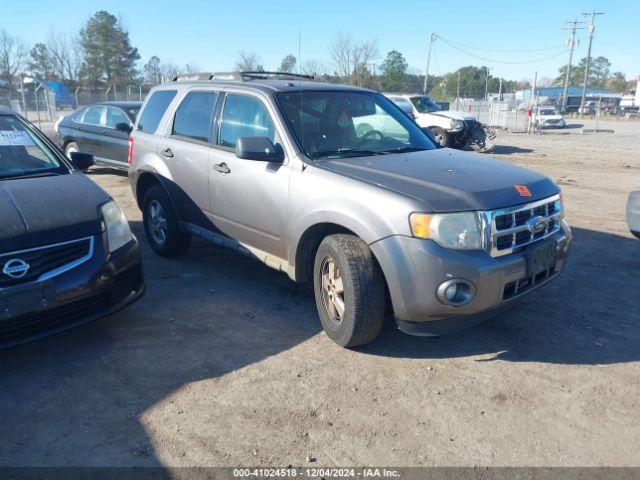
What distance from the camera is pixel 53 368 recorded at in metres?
3.58

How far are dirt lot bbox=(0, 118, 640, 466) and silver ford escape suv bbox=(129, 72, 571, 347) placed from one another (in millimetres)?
428

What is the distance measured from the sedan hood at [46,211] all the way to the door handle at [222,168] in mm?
1038

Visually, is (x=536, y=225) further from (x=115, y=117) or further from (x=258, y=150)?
(x=115, y=117)

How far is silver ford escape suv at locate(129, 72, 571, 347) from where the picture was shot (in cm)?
324

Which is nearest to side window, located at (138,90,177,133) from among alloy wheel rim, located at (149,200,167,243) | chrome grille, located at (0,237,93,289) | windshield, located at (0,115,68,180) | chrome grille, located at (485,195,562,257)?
alloy wheel rim, located at (149,200,167,243)

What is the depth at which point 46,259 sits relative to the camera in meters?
3.41

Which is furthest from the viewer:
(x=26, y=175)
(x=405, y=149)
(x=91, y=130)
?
(x=91, y=130)

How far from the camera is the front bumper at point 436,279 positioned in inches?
125

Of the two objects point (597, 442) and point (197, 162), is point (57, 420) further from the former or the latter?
point (597, 442)

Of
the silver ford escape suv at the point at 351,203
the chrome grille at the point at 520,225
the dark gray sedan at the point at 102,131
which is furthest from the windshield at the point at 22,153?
the dark gray sedan at the point at 102,131

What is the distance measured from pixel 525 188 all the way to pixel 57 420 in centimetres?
328

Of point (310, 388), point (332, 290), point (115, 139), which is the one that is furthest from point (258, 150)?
point (115, 139)

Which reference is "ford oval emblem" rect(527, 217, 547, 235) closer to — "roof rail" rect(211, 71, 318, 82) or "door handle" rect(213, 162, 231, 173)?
"door handle" rect(213, 162, 231, 173)

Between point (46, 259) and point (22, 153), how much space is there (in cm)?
154
